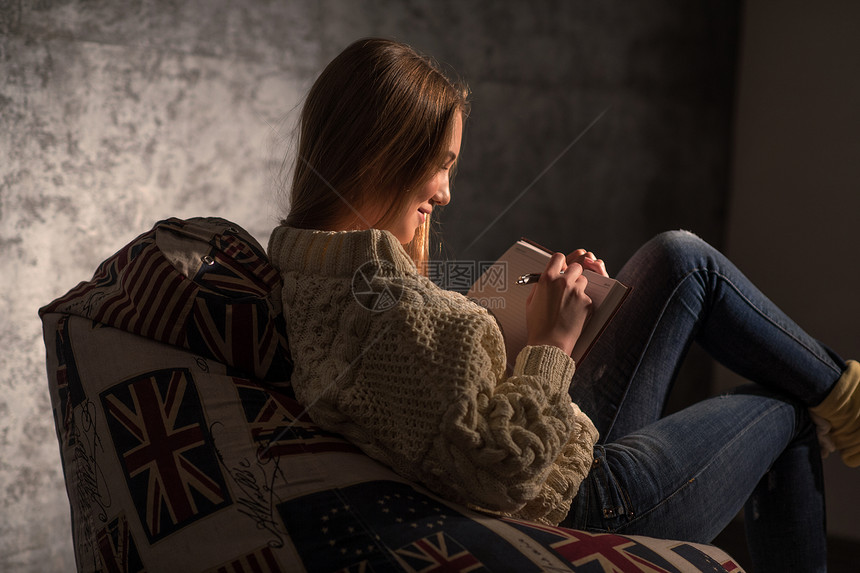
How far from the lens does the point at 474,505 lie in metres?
0.70

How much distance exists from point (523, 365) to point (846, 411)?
62cm

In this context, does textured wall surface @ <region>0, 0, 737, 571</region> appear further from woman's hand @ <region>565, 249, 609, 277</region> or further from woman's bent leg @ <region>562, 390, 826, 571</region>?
woman's bent leg @ <region>562, 390, 826, 571</region>

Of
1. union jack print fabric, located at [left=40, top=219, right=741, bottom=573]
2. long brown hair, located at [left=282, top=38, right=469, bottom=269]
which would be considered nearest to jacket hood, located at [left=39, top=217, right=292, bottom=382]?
union jack print fabric, located at [left=40, top=219, right=741, bottom=573]

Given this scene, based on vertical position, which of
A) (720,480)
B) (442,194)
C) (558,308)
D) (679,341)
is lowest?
(720,480)

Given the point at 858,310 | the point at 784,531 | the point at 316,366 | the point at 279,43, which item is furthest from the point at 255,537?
the point at 858,310

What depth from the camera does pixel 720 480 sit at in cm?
91

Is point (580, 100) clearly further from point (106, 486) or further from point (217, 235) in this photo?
point (106, 486)

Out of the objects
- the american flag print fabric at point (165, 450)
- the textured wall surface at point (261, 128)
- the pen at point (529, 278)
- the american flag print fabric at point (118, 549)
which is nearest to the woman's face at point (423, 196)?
the pen at point (529, 278)

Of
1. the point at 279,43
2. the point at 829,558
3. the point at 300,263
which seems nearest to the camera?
the point at 300,263

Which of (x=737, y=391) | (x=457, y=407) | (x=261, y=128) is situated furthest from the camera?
(x=261, y=128)

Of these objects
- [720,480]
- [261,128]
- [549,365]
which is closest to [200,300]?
[549,365]

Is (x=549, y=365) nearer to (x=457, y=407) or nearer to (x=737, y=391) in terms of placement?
(x=457, y=407)

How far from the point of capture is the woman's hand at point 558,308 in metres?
0.83

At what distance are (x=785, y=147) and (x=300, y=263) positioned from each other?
144cm
